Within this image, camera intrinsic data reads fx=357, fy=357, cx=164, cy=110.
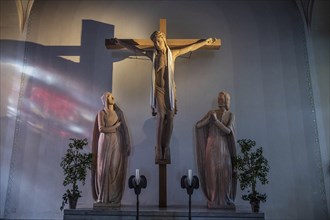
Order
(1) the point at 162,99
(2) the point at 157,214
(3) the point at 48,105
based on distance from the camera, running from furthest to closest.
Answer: (3) the point at 48,105, (1) the point at 162,99, (2) the point at 157,214

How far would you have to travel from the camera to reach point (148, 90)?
5723 mm

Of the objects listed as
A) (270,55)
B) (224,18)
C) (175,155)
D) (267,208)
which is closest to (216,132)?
(175,155)

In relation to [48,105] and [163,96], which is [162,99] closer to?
[163,96]

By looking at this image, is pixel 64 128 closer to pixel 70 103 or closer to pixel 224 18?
pixel 70 103

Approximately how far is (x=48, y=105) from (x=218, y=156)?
2868 millimetres

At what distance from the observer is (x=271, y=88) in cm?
564

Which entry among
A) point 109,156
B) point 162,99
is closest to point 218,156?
point 162,99

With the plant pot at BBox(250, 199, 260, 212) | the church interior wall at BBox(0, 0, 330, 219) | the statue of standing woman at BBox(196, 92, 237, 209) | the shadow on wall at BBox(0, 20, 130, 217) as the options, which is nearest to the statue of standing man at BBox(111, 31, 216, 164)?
the statue of standing woman at BBox(196, 92, 237, 209)

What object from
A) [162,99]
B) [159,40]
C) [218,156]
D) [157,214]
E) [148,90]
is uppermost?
[159,40]

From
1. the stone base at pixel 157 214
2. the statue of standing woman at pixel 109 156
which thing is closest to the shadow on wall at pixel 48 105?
the statue of standing woman at pixel 109 156

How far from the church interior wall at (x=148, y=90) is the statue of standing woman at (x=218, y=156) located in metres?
0.68

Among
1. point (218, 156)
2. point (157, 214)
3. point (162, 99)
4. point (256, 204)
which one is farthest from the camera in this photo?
point (162, 99)

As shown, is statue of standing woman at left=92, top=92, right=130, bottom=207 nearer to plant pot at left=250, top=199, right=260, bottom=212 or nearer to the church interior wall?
the church interior wall

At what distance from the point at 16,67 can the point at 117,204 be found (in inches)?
118
